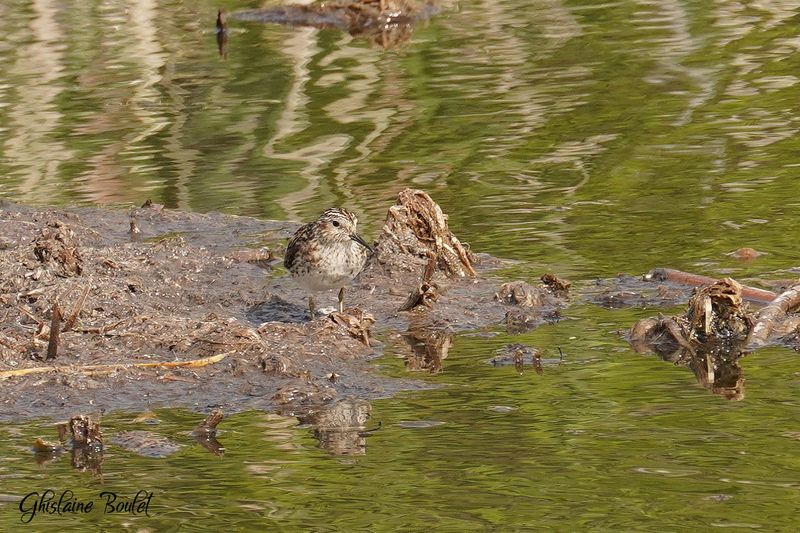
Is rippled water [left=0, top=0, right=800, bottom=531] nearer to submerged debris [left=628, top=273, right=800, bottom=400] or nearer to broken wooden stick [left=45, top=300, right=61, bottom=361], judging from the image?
submerged debris [left=628, top=273, right=800, bottom=400]

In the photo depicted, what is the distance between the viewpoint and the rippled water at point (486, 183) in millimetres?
6441

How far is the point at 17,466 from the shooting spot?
6.87m

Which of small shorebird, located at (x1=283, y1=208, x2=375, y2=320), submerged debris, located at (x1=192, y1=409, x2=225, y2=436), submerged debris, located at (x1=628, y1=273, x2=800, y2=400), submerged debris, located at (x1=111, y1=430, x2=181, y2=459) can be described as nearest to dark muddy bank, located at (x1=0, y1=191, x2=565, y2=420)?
small shorebird, located at (x1=283, y1=208, x2=375, y2=320)

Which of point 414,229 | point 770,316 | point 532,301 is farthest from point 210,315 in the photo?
point 770,316

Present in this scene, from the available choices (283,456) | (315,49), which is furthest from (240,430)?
(315,49)

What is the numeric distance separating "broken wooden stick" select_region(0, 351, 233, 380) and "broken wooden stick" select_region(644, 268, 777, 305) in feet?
9.71

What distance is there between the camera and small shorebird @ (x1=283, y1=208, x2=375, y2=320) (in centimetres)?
953

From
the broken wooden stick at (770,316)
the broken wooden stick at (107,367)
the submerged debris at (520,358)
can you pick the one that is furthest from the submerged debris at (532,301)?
the broken wooden stick at (107,367)

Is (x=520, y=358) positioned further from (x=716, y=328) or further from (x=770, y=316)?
(x=770, y=316)

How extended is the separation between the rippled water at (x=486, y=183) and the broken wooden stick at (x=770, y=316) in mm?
156

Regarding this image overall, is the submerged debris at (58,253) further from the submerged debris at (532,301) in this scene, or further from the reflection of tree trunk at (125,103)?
the reflection of tree trunk at (125,103)

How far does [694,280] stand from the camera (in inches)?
378

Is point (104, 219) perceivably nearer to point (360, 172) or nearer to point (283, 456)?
point (360, 172)

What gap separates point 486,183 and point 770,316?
16.1 ft
